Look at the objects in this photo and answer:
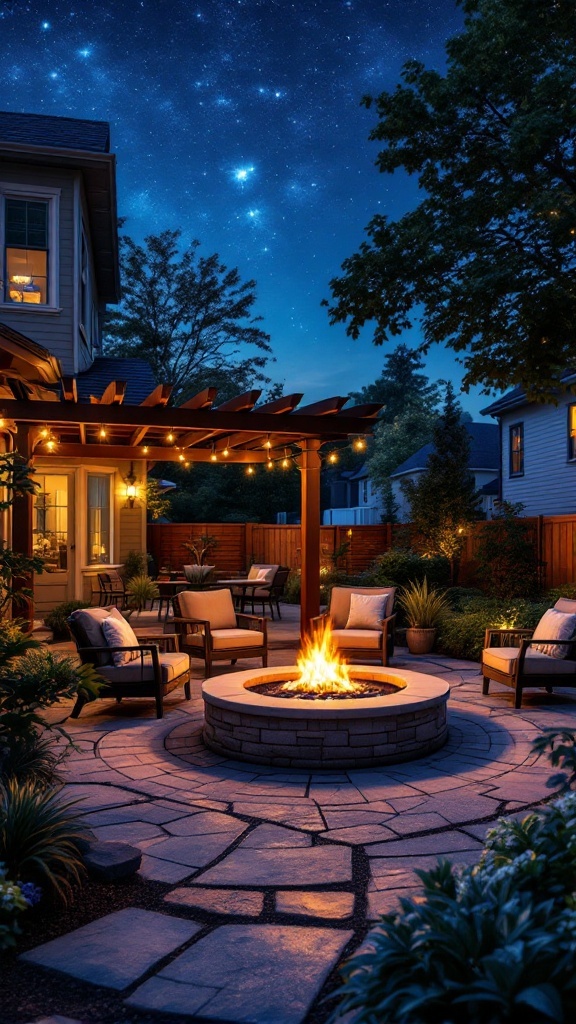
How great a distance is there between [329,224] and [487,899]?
5725 centimetres

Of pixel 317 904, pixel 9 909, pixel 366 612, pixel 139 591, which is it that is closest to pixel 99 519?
pixel 139 591

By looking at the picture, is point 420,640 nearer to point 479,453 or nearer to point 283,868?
point 283,868

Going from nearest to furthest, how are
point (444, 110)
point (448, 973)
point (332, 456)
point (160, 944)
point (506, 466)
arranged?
point (448, 973), point (160, 944), point (332, 456), point (444, 110), point (506, 466)

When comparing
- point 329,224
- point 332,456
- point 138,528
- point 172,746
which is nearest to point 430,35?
point 332,456

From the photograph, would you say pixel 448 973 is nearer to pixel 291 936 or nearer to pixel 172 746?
pixel 291 936

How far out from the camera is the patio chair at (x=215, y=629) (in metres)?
7.68

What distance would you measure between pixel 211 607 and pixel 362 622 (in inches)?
68.1

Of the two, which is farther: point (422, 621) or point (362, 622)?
point (422, 621)

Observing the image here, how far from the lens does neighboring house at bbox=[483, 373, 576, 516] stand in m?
16.4

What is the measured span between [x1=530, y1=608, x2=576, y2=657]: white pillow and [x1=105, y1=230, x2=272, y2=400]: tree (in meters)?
20.1

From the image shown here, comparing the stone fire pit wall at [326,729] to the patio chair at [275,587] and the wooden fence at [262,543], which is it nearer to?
the patio chair at [275,587]

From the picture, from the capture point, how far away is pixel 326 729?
188 inches

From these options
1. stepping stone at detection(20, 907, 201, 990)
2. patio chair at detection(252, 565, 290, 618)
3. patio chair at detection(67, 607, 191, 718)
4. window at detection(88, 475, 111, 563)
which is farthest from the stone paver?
window at detection(88, 475, 111, 563)

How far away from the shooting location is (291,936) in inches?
104
